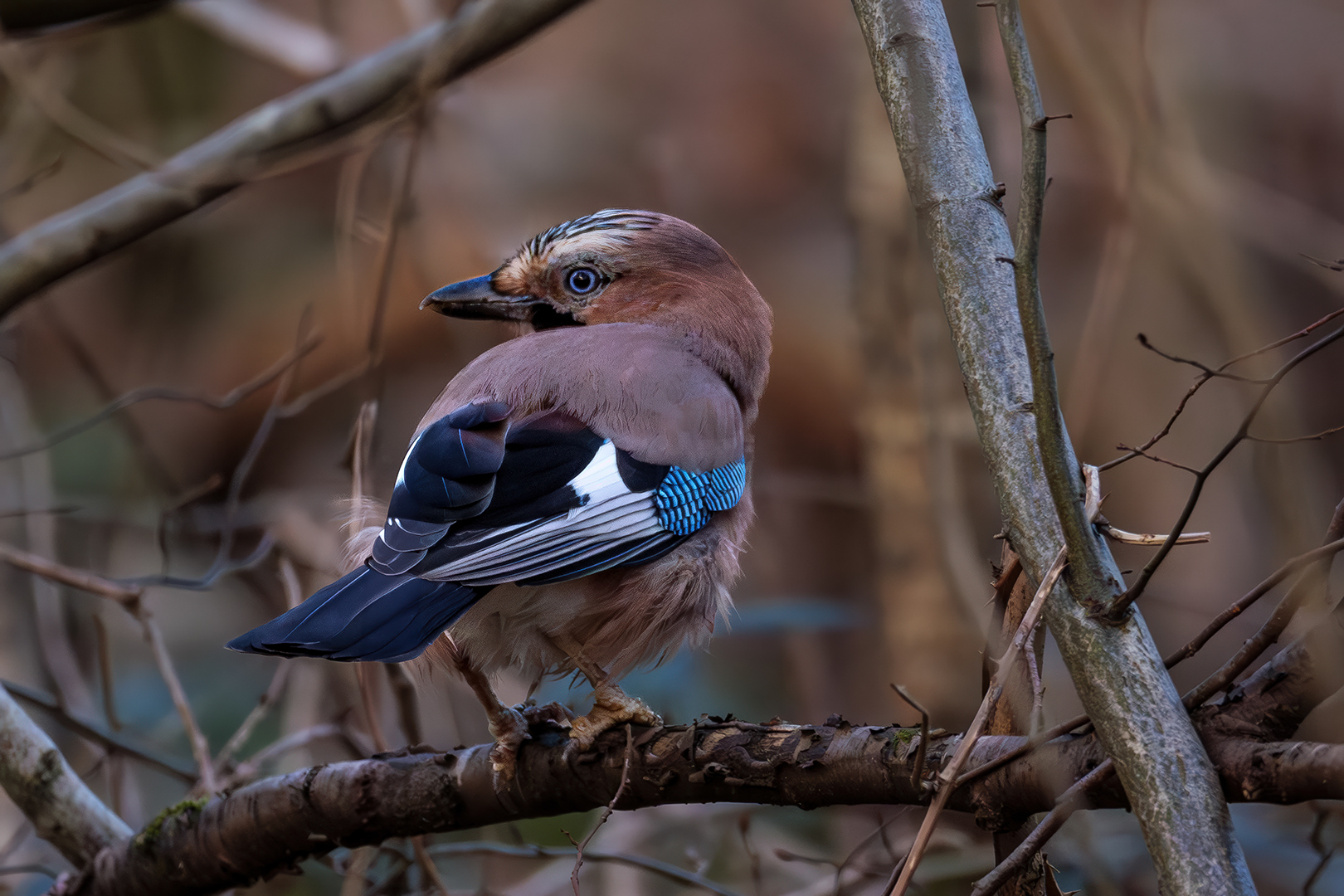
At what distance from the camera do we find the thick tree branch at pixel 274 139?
276 centimetres

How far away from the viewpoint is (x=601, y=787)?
184cm

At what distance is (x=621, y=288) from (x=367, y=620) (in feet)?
3.69

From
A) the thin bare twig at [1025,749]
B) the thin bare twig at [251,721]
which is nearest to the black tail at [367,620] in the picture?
the thin bare twig at [1025,749]

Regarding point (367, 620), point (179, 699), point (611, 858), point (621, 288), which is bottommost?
point (611, 858)

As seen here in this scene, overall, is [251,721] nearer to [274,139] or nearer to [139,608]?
[139,608]

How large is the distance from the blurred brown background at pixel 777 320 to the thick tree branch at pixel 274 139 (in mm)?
182

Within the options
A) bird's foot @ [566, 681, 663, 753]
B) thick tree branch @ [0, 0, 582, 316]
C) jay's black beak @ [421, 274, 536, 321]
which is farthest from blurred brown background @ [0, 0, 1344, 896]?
bird's foot @ [566, 681, 663, 753]

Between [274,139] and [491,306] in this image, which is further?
[274,139]

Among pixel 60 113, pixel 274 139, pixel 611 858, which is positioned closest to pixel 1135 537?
pixel 611 858

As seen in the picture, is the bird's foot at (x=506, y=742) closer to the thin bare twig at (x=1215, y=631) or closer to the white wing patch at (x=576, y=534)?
the white wing patch at (x=576, y=534)

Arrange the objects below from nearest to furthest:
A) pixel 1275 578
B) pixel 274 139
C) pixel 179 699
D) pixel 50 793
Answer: pixel 1275 578
pixel 50 793
pixel 179 699
pixel 274 139

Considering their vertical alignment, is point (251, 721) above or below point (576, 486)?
below

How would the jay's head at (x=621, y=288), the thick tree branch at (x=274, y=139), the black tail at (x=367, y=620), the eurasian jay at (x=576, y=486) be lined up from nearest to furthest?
the black tail at (x=367, y=620), the eurasian jay at (x=576, y=486), the jay's head at (x=621, y=288), the thick tree branch at (x=274, y=139)

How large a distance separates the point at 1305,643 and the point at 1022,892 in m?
0.50
